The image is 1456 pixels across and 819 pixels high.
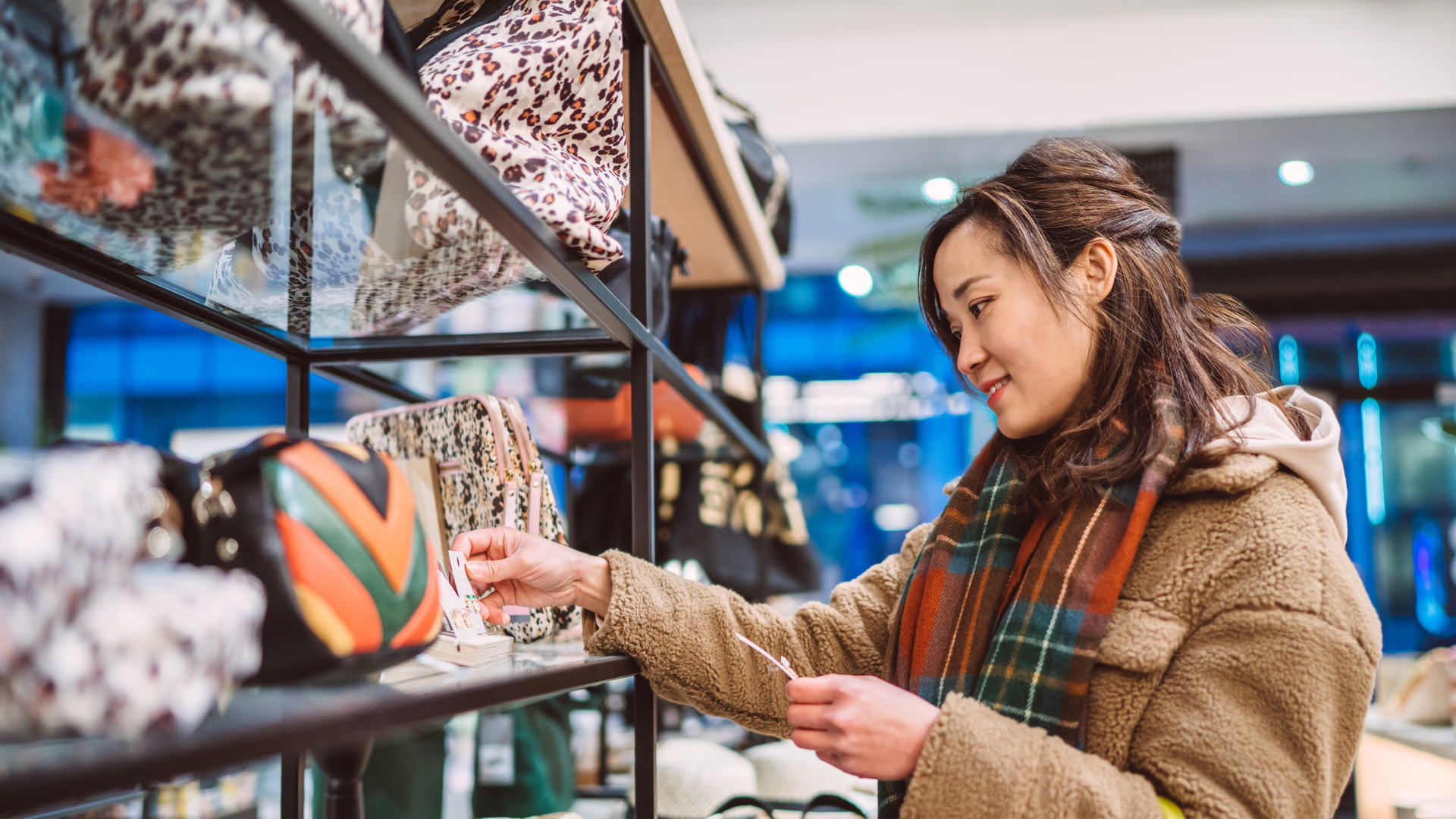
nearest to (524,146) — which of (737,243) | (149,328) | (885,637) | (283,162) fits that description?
(283,162)

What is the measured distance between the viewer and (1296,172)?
380 cm

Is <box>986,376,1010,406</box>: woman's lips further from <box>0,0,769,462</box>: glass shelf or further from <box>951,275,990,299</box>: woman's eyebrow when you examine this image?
<box>0,0,769,462</box>: glass shelf

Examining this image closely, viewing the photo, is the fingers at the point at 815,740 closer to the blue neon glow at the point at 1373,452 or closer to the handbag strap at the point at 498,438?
the handbag strap at the point at 498,438

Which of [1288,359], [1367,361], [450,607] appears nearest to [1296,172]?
[1288,359]

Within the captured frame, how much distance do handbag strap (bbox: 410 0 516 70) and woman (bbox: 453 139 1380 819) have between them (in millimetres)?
454

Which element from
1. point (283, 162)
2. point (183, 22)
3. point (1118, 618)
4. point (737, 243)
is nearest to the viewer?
point (183, 22)

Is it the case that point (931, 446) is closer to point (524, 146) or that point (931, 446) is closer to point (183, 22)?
point (524, 146)

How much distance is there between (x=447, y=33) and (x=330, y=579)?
525 millimetres

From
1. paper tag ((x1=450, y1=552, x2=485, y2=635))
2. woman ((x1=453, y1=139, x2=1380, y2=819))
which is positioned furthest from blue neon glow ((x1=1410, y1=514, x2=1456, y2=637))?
paper tag ((x1=450, y1=552, x2=485, y2=635))

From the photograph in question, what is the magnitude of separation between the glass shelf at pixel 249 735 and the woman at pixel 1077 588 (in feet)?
1.11

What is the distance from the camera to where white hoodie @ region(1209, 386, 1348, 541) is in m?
0.91

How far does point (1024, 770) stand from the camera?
2.51ft

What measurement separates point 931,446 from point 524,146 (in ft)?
15.6

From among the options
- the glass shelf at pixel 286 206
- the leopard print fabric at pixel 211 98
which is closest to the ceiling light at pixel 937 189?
the glass shelf at pixel 286 206
